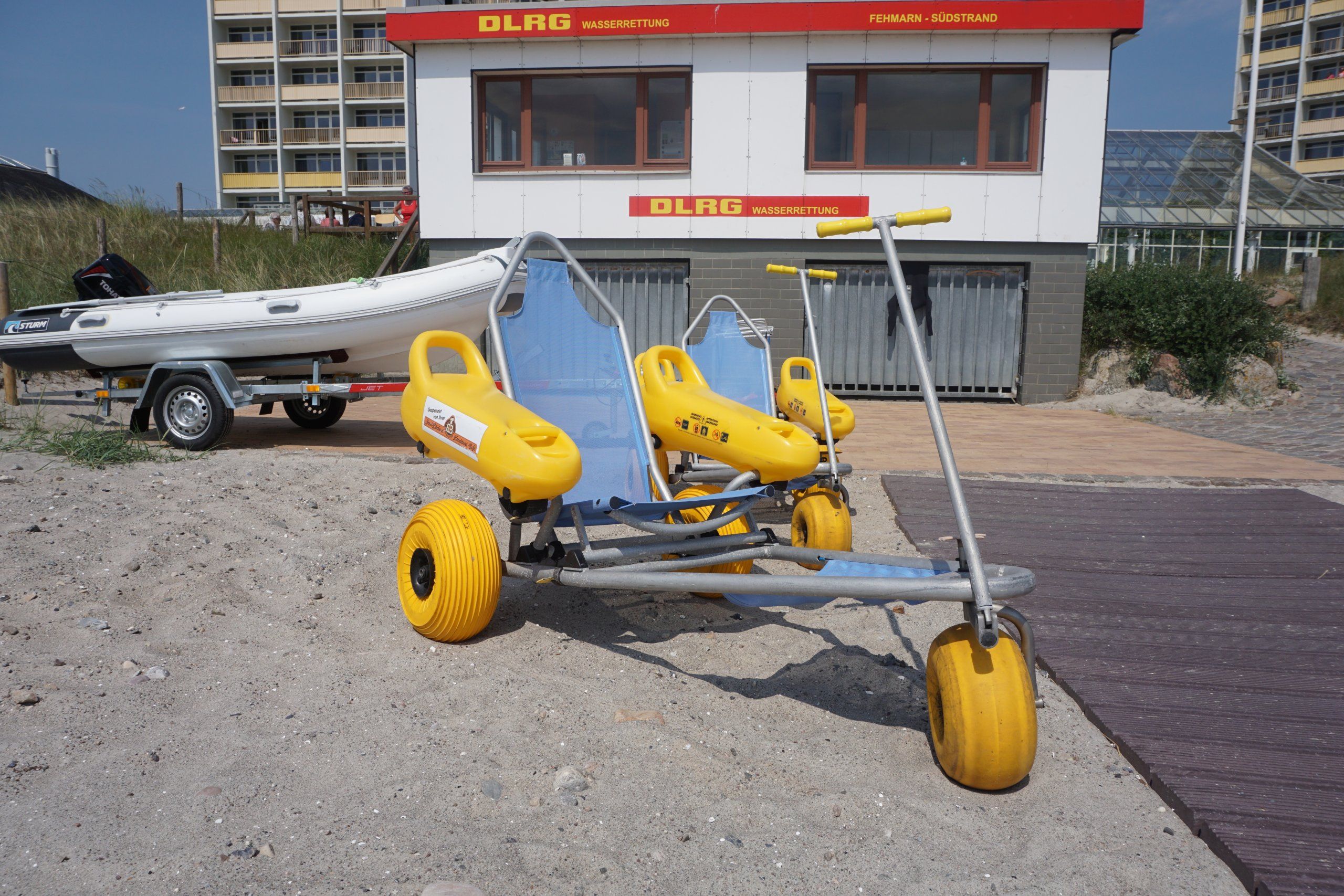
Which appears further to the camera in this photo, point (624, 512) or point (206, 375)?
point (206, 375)

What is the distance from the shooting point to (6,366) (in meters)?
8.67

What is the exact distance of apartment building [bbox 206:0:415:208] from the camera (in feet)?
168

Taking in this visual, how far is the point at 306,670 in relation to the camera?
3.11 meters

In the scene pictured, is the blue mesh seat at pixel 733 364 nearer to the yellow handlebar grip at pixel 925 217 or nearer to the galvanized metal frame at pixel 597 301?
the galvanized metal frame at pixel 597 301

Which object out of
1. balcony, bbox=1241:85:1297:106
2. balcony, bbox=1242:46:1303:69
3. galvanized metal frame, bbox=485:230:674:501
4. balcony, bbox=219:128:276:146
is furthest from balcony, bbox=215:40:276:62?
galvanized metal frame, bbox=485:230:674:501

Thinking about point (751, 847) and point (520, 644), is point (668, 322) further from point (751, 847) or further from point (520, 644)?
point (751, 847)

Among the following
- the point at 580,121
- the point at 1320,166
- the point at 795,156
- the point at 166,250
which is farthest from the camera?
→ the point at 1320,166

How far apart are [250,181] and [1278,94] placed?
60661 millimetres

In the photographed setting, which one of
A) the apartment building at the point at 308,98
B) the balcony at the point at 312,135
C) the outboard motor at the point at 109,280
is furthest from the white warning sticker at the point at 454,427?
the balcony at the point at 312,135

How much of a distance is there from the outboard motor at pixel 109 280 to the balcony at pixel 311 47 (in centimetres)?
4970

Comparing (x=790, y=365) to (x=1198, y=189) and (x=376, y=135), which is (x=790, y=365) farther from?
(x=376, y=135)

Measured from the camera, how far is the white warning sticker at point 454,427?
326 cm

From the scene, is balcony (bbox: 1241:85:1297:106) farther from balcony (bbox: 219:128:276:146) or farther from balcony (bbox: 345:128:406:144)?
balcony (bbox: 219:128:276:146)

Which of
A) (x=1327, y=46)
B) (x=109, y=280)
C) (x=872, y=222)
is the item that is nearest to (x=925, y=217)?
(x=872, y=222)
